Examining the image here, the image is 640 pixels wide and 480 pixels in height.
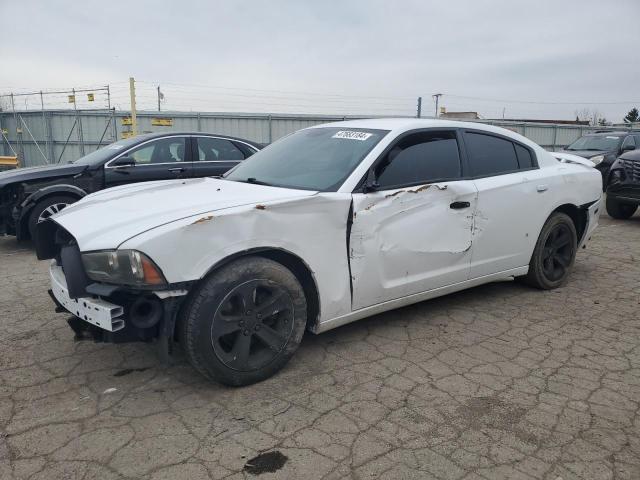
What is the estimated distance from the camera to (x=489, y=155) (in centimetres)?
436

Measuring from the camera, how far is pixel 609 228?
8.45 meters

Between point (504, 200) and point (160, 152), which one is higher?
point (160, 152)

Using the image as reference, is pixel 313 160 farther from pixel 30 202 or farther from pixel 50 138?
pixel 50 138

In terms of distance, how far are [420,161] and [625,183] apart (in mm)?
6517

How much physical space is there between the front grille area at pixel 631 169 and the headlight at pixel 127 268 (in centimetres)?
A: 847

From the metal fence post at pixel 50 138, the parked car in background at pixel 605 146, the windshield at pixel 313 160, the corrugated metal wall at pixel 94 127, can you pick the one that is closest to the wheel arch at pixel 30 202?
the windshield at pixel 313 160

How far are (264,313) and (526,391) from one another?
5.17 ft

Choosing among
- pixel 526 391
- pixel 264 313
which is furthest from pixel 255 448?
pixel 526 391

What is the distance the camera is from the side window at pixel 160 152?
7.33 meters

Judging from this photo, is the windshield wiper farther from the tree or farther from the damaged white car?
the tree

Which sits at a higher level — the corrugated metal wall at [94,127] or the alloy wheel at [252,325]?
the corrugated metal wall at [94,127]

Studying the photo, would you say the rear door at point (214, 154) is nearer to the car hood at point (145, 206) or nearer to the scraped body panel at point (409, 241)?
the car hood at point (145, 206)

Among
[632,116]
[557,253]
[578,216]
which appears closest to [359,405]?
[557,253]

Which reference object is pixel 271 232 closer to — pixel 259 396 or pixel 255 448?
pixel 259 396
